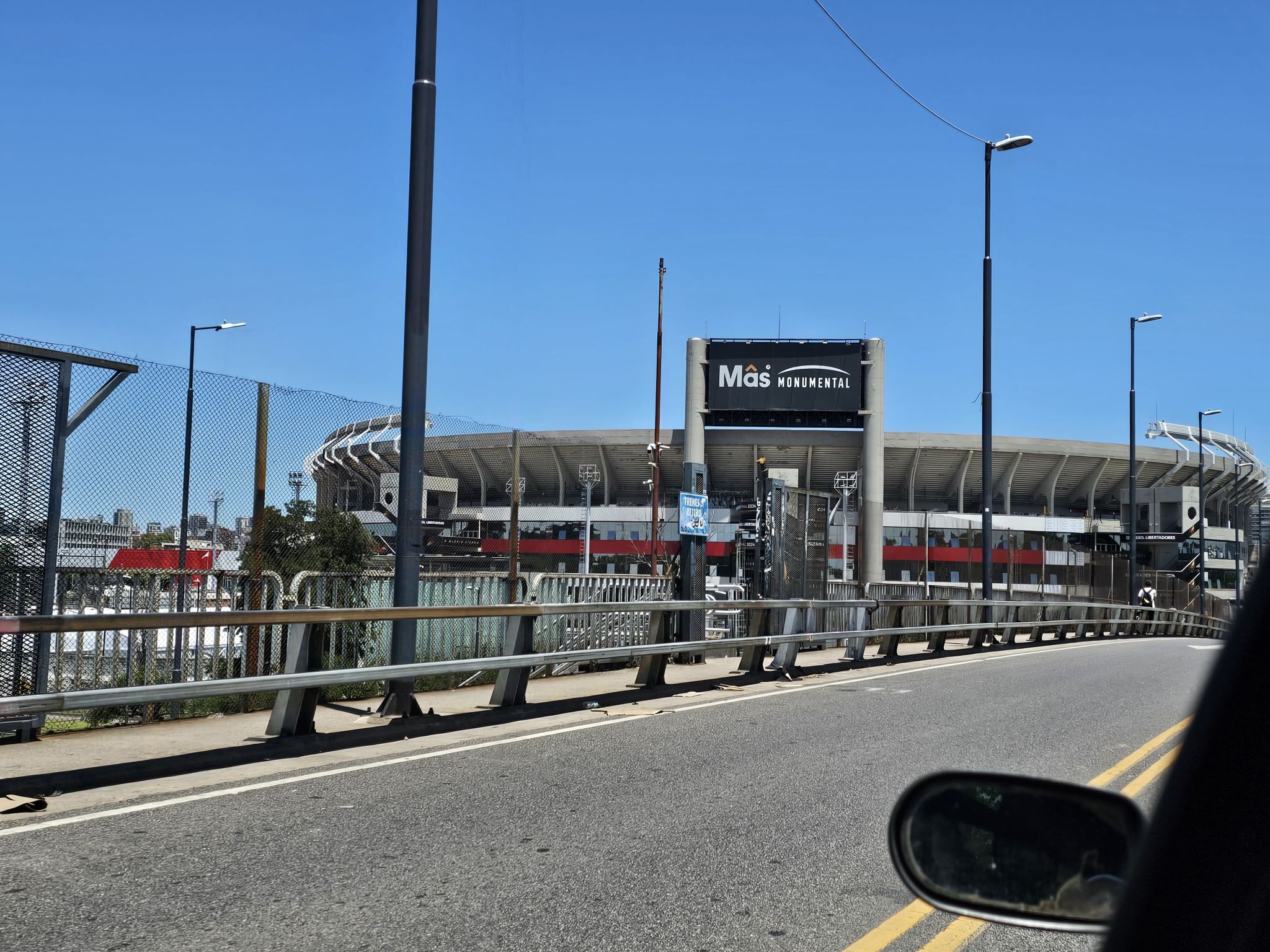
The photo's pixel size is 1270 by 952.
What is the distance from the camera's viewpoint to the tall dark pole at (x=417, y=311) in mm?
11102

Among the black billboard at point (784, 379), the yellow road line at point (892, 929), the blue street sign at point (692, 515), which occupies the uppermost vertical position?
the black billboard at point (784, 379)

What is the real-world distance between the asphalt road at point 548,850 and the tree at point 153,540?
333 cm

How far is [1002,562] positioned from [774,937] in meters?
44.2

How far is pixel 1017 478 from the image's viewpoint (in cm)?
8956

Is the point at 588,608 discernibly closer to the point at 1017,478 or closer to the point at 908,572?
the point at 908,572

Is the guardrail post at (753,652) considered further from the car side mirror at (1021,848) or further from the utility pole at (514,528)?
the car side mirror at (1021,848)

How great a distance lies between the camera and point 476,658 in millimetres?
12078

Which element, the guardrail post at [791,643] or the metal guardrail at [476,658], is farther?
the guardrail post at [791,643]

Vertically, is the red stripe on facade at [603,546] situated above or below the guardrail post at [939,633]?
above

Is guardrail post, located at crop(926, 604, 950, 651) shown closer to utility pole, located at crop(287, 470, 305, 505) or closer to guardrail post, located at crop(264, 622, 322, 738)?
utility pole, located at crop(287, 470, 305, 505)

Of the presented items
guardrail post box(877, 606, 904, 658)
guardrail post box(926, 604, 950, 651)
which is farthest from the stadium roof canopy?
guardrail post box(877, 606, 904, 658)

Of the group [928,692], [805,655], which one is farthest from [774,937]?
[805,655]

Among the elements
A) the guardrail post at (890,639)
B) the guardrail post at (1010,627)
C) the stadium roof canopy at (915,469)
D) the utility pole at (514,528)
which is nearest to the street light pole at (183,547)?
the utility pole at (514,528)

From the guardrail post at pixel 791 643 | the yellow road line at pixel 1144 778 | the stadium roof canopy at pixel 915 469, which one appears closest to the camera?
the yellow road line at pixel 1144 778
